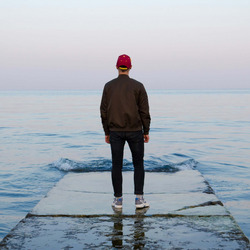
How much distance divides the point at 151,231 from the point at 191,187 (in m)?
2.61

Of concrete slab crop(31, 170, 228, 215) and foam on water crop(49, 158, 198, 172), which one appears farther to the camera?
foam on water crop(49, 158, 198, 172)

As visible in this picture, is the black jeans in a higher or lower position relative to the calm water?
higher

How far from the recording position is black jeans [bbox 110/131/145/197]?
524cm

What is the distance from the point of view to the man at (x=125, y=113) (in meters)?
5.13

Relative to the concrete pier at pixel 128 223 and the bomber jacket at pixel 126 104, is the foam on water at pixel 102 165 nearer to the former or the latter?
the concrete pier at pixel 128 223

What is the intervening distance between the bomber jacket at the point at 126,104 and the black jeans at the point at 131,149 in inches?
3.7

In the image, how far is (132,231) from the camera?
4523 millimetres

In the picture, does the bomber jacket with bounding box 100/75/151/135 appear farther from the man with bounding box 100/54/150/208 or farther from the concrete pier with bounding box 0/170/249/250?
the concrete pier with bounding box 0/170/249/250

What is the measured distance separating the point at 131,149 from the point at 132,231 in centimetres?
121

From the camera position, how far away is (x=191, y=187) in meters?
6.99

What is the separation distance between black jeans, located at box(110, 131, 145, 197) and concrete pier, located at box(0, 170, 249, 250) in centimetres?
36

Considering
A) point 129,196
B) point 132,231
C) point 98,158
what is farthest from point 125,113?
point 98,158

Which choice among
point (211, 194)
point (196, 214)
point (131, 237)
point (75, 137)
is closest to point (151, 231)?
point (131, 237)

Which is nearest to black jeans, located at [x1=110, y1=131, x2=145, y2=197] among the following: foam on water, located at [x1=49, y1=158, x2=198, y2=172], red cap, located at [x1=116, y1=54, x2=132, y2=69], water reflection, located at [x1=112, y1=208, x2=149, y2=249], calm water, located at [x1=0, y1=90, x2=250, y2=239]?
water reflection, located at [x1=112, y1=208, x2=149, y2=249]
